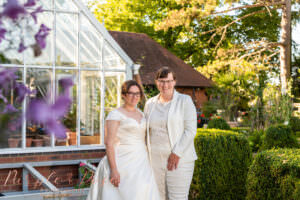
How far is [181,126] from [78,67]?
19.6ft

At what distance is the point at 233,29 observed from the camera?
2627 cm

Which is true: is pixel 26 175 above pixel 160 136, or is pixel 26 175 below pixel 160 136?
below

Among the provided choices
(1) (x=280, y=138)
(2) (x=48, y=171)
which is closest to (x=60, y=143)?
(2) (x=48, y=171)

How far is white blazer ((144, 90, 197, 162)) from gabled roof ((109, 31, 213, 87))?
51.9ft

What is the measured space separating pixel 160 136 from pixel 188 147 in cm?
29

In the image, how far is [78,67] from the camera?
9.27 m

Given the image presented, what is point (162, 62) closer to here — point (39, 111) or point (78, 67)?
point (78, 67)

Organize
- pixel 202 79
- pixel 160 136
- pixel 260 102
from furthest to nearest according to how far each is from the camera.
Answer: pixel 202 79 → pixel 260 102 → pixel 160 136

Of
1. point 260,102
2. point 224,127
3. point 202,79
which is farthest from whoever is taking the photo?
point 202,79

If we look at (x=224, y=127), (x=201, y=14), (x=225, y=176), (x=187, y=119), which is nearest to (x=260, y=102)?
(x=224, y=127)

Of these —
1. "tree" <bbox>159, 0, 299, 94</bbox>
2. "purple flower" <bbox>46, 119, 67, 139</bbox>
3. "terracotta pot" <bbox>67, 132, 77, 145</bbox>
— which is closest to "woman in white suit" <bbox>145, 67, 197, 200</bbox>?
"purple flower" <bbox>46, 119, 67, 139</bbox>

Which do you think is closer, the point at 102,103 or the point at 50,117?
the point at 50,117

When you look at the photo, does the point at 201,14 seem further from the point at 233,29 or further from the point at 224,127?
the point at 233,29

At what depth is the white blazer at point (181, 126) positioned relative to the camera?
12.0ft
